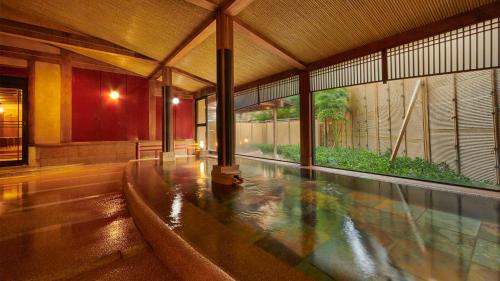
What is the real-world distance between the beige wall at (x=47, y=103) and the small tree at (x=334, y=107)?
10.7 meters

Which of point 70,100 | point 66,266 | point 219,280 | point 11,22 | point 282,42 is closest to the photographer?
point 219,280

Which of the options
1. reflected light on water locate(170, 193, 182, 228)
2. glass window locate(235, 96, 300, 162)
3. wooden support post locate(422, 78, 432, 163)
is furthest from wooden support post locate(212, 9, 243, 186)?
glass window locate(235, 96, 300, 162)

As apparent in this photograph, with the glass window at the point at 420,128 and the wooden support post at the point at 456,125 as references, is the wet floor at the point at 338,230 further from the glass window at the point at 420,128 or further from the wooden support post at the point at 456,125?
the wooden support post at the point at 456,125

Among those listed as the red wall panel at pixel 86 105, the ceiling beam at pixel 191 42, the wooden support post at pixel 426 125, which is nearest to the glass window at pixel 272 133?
the ceiling beam at pixel 191 42

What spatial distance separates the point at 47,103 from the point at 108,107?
6.52 feet

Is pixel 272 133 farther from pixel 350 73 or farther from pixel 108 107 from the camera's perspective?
pixel 108 107

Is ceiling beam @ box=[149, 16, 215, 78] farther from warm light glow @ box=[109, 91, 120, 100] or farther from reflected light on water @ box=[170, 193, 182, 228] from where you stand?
reflected light on water @ box=[170, 193, 182, 228]

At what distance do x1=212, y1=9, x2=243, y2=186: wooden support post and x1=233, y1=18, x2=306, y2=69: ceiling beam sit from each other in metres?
0.33

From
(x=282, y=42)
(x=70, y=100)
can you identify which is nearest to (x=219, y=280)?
(x=282, y=42)

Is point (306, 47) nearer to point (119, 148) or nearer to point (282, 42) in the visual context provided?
point (282, 42)

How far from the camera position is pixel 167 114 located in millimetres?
8594

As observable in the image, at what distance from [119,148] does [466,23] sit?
38.4ft

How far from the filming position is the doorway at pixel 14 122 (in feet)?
24.9

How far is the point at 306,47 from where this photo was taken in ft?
19.4
